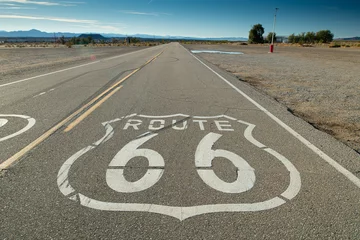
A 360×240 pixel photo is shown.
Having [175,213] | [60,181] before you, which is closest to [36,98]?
[60,181]

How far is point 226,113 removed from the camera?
6.36m

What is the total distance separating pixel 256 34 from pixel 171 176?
180 m

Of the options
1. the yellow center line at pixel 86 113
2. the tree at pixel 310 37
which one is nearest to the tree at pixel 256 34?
the tree at pixel 310 37

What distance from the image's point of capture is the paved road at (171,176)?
248 cm

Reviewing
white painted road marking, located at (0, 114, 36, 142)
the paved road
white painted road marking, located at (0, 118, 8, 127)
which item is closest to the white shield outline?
the paved road

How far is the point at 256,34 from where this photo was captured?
167250mm

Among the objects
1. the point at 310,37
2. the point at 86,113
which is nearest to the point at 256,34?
the point at 310,37

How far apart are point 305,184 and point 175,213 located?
1718 mm

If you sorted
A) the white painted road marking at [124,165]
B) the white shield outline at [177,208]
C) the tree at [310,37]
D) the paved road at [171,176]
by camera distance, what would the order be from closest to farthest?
the paved road at [171,176] → the white shield outline at [177,208] → the white painted road marking at [124,165] → the tree at [310,37]

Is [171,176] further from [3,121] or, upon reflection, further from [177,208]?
[3,121]

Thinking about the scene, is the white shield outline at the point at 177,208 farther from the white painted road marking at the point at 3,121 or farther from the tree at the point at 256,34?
the tree at the point at 256,34

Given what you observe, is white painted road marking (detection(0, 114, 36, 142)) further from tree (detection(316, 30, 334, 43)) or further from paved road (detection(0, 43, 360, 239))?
tree (detection(316, 30, 334, 43))

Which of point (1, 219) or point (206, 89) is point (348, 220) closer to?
point (1, 219)

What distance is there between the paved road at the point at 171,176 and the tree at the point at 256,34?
17583 cm
